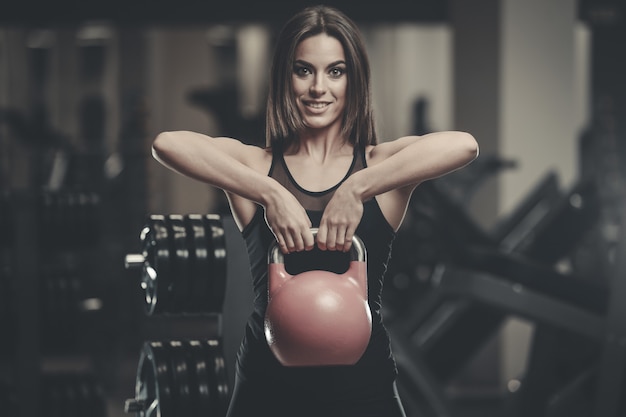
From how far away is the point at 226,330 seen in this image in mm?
2068

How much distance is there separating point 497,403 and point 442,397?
1.39 m

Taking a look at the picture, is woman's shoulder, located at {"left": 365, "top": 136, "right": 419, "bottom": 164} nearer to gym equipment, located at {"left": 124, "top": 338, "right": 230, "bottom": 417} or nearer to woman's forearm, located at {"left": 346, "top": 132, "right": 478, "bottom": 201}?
woman's forearm, located at {"left": 346, "top": 132, "right": 478, "bottom": 201}

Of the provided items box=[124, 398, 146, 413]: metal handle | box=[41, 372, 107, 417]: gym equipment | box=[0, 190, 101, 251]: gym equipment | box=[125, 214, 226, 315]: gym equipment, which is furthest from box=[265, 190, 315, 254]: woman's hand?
box=[0, 190, 101, 251]: gym equipment

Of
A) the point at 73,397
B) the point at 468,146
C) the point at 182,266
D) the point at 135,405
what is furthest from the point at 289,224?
the point at 73,397

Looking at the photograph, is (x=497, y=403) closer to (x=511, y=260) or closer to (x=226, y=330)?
(x=511, y=260)

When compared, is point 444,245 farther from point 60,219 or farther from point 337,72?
point 337,72

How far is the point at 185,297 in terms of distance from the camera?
2.00 m

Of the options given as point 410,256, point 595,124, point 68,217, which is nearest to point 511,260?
point 410,256

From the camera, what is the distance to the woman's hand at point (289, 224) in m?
1.40

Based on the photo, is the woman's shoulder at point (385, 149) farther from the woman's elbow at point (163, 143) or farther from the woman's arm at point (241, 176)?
the woman's elbow at point (163, 143)

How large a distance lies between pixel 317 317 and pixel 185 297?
0.70 meters

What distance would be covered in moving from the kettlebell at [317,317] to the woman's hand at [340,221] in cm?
2

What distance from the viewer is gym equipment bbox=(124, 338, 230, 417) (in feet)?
6.68

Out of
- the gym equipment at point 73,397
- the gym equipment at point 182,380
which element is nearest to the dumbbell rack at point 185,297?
the gym equipment at point 182,380
